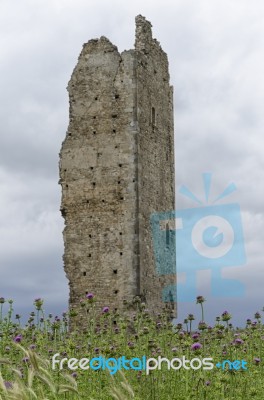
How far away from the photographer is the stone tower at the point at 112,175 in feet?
66.5

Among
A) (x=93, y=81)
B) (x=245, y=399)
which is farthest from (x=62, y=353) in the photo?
(x=93, y=81)

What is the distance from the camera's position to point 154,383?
8781mm

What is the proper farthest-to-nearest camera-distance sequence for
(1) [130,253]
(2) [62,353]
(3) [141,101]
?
1. (3) [141,101]
2. (1) [130,253]
3. (2) [62,353]

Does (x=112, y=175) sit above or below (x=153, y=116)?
below

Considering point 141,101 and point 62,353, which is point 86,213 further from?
point 62,353

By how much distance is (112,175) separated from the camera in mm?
20719

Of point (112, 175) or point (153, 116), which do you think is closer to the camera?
point (112, 175)

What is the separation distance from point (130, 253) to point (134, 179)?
2.26 metres

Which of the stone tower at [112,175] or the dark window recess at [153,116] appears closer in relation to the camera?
the stone tower at [112,175]

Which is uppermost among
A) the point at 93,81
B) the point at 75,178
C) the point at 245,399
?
the point at 93,81

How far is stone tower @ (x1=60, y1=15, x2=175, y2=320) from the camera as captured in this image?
2027 cm

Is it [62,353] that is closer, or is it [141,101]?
[62,353]

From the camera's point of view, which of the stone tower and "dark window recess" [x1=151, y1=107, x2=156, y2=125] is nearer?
the stone tower

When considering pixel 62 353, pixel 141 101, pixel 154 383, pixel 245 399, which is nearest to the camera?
pixel 245 399
